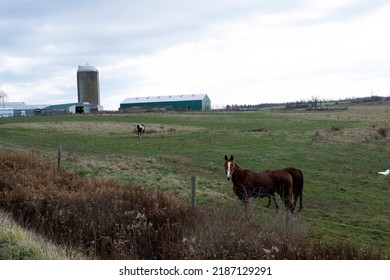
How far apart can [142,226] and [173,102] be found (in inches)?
4609

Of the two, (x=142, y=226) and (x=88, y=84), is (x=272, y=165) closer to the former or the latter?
(x=142, y=226)

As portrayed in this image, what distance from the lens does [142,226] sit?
8602 millimetres

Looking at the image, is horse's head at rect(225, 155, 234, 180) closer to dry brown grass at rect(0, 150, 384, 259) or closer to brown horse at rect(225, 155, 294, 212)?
brown horse at rect(225, 155, 294, 212)

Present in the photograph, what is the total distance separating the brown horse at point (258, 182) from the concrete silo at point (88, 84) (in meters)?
107

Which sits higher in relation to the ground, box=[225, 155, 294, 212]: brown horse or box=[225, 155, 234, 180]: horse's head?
box=[225, 155, 234, 180]: horse's head

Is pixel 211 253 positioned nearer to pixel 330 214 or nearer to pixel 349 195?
pixel 330 214

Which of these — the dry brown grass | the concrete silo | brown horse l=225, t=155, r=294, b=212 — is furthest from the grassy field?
the concrete silo

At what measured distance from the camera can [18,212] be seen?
10.1m

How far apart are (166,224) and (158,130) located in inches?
1282

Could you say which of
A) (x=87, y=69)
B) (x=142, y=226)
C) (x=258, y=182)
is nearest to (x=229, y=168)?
(x=258, y=182)

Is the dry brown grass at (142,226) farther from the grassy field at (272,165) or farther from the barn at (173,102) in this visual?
the barn at (173,102)

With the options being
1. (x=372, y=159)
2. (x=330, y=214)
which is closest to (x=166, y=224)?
(x=330, y=214)

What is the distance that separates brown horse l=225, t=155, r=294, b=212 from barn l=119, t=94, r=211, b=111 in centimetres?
10747

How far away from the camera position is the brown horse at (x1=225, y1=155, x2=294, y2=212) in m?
11.8
